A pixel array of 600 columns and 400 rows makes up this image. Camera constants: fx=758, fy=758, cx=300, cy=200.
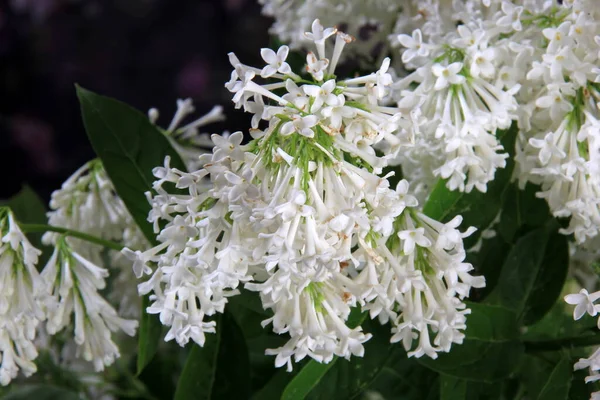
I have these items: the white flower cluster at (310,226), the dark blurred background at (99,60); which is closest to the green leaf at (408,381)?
the white flower cluster at (310,226)

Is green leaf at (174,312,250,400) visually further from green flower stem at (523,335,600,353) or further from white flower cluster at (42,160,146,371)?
green flower stem at (523,335,600,353)

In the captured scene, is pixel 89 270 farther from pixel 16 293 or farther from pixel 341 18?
pixel 341 18

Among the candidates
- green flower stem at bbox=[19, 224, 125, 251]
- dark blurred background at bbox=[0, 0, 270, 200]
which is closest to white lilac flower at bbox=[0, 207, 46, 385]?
green flower stem at bbox=[19, 224, 125, 251]

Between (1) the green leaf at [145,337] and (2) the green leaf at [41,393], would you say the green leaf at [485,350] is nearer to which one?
(1) the green leaf at [145,337]

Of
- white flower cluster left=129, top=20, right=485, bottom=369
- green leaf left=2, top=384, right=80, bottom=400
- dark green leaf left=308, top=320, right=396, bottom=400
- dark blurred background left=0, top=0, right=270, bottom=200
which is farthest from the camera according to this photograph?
dark blurred background left=0, top=0, right=270, bottom=200

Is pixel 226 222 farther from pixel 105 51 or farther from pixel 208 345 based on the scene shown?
pixel 105 51

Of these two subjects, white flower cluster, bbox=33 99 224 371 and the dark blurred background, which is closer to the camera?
white flower cluster, bbox=33 99 224 371

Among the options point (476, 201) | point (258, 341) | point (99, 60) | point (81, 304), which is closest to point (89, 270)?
point (81, 304)
